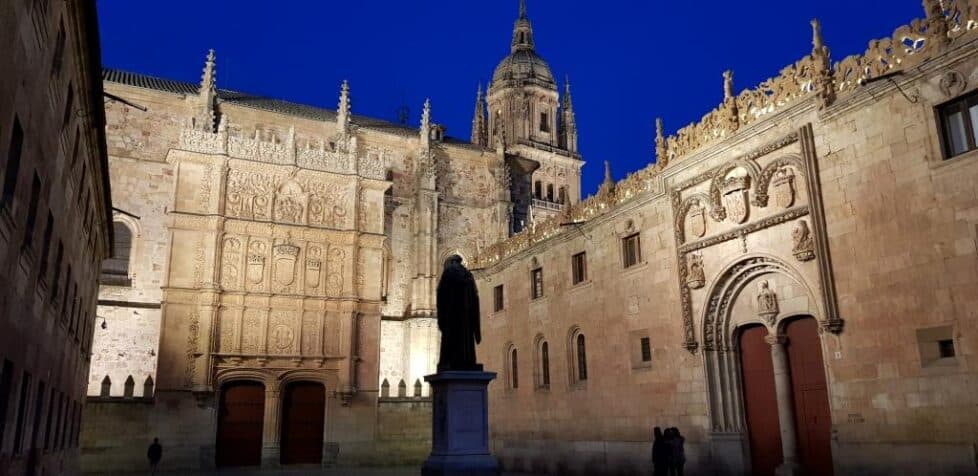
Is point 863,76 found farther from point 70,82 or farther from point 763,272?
point 70,82

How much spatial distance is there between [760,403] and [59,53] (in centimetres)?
1596

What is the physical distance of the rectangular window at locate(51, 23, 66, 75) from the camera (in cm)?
1023

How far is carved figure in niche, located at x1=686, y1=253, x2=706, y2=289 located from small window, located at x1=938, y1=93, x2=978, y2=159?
22.1ft

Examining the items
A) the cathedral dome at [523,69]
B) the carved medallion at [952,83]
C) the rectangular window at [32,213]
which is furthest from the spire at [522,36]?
the rectangular window at [32,213]

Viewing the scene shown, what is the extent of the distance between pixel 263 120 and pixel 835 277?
101ft

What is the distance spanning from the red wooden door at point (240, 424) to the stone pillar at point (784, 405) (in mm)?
22966

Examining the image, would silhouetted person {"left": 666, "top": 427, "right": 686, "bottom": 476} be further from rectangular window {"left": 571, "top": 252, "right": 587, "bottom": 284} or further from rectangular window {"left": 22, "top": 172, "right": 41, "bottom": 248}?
rectangular window {"left": 22, "top": 172, "right": 41, "bottom": 248}

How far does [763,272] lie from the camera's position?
669 inches

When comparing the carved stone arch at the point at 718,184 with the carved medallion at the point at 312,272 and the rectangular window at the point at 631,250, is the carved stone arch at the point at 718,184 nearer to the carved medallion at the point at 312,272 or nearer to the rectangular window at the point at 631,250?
the rectangular window at the point at 631,250

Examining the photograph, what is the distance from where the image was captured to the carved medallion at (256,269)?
3281 cm

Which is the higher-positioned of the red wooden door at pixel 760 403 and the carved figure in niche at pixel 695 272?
the carved figure in niche at pixel 695 272

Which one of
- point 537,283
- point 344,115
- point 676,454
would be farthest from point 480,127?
point 676,454

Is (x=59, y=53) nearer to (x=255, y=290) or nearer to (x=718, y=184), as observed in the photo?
(x=718, y=184)

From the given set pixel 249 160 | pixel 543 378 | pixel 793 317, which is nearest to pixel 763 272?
pixel 793 317
